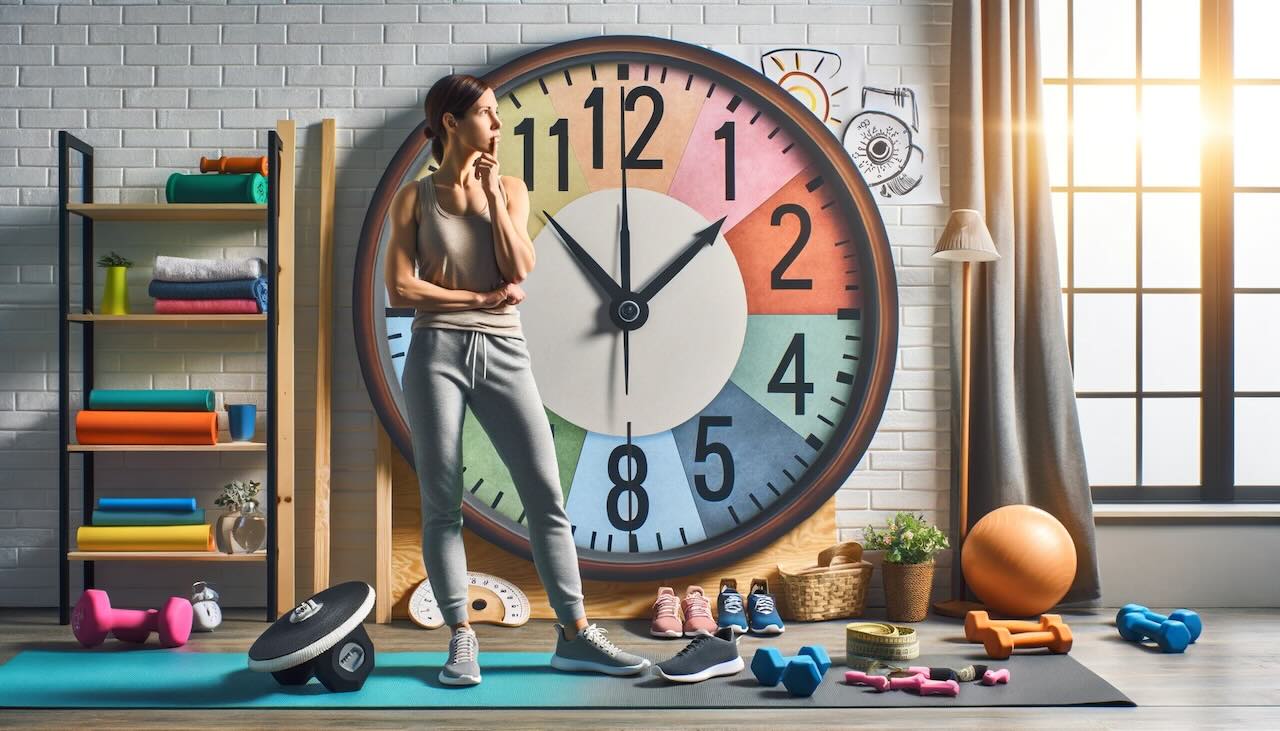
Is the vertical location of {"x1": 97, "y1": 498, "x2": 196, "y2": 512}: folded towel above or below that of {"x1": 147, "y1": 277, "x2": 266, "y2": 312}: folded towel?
below

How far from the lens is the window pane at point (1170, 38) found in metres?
3.13

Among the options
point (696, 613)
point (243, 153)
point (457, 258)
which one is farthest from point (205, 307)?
point (696, 613)

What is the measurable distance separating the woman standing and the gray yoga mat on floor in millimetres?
99

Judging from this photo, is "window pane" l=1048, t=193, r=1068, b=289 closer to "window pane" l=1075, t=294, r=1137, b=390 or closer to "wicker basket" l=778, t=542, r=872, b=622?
"window pane" l=1075, t=294, r=1137, b=390

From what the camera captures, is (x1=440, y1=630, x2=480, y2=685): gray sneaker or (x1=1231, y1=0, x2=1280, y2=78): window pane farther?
(x1=1231, y1=0, x2=1280, y2=78): window pane

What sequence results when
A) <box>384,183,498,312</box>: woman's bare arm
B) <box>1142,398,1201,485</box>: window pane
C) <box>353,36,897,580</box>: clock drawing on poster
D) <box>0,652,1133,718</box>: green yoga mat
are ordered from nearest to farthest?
<box>0,652,1133,718</box>: green yoga mat < <box>384,183,498,312</box>: woman's bare arm < <box>353,36,897,580</box>: clock drawing on poster < <box>1142,398,1201,485</box>: window pane

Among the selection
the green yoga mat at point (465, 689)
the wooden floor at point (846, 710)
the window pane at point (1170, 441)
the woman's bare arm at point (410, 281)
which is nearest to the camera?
the wooden floor at point (846, 710)

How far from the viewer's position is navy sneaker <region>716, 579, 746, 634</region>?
8.46ft

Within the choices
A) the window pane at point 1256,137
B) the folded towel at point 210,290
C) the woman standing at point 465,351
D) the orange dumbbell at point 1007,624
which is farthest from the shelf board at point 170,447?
the window pane at point 1256,137

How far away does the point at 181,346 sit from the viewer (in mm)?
2904

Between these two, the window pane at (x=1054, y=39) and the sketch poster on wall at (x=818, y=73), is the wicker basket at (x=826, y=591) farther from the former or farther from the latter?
the window pane at (x=1054, y=39)

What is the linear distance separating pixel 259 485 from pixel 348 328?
1.76 feet

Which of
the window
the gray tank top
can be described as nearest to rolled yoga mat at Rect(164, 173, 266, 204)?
the gray tank top

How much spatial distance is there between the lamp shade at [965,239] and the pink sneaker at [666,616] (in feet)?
4.02
